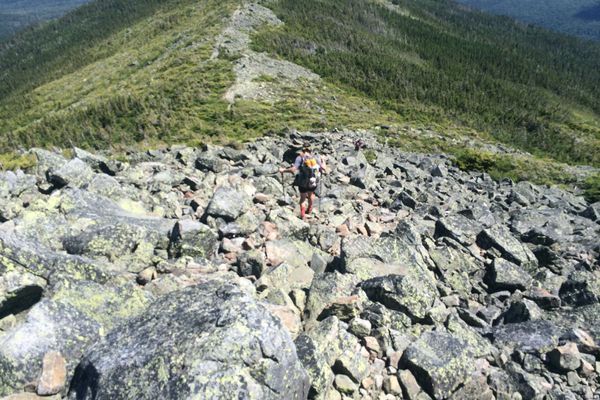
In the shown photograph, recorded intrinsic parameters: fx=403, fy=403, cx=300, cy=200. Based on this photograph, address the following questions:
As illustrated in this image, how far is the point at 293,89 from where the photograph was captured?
47.6 metres

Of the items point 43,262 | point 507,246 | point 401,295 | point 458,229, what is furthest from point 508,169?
point 43,262

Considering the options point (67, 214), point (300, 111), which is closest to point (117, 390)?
point (67, 214)

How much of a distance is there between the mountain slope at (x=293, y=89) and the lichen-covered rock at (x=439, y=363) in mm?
23197

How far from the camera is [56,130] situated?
38.2m

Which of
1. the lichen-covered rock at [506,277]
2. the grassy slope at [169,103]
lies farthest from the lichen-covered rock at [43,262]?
the grassy slope at [169,103]

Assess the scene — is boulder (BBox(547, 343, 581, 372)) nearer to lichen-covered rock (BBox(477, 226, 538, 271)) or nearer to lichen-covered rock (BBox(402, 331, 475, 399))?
lichen-covered rock (BBox(402, 331, 475, 399))

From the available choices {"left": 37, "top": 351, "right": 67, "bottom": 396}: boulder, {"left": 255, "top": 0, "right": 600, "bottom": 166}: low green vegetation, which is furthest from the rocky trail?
{"left": 255, "top": 0, "right": 600, "bottom": 166}: low green vegetation

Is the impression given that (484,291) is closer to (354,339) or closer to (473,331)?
(473,331)

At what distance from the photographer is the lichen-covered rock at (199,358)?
449 centimetres

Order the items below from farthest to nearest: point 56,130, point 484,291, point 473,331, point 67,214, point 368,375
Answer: point 56,130 → point 484,291 → point 67,214 → point 473,331 → point 368,375

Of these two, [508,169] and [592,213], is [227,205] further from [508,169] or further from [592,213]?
[508,169]

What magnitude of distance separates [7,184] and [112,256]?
5.05m

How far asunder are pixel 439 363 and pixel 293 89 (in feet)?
145

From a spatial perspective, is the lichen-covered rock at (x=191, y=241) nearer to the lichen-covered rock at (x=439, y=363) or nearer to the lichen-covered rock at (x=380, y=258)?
the lichen-covered rock at (x=380, y=258)
